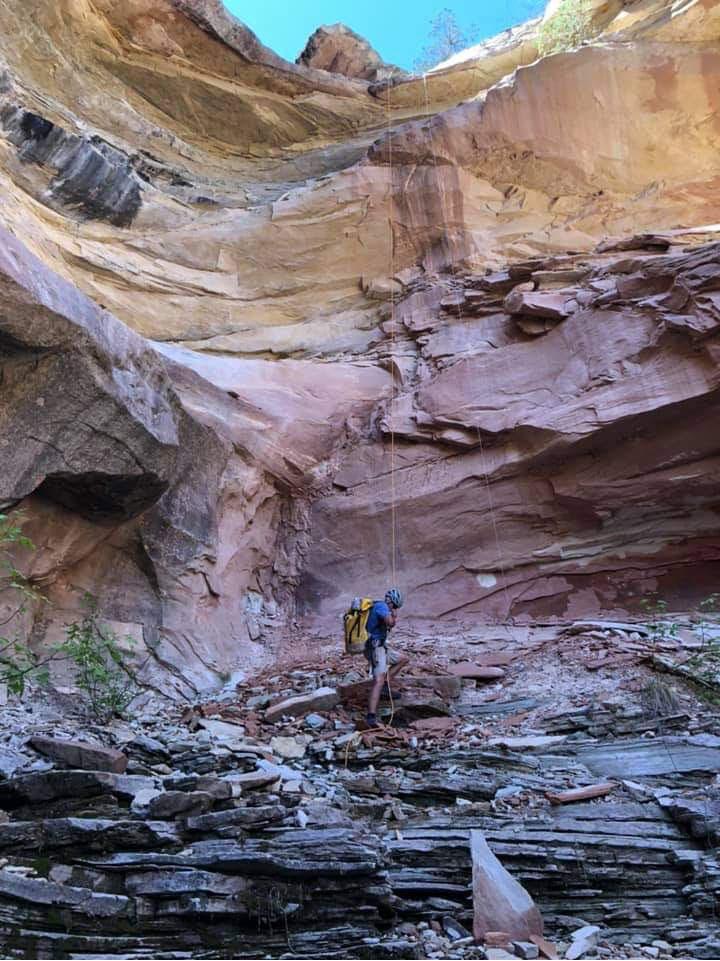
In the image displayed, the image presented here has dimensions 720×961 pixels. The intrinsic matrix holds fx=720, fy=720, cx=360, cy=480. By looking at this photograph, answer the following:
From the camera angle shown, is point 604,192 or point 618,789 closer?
point 618,789

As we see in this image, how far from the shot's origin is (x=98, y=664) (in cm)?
788

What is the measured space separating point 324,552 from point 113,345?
467 centimetres

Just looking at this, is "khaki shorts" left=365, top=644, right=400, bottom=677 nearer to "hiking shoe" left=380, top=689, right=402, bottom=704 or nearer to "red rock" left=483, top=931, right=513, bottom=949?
"hiking shoe" left=380, top=689, right=402, bottom=704

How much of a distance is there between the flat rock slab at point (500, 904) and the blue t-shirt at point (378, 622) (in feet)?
12.0

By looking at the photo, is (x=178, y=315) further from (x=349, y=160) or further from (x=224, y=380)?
(x=349, y=160)

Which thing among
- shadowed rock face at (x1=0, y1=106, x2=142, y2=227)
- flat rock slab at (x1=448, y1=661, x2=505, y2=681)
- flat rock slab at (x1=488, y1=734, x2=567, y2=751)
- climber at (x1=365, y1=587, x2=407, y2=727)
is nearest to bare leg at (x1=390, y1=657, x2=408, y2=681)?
climber at (x1=365, y1=587, x2=407, y2=727)

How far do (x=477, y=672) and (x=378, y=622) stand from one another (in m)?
1.62

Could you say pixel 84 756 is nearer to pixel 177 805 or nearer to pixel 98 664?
pixel 177 805

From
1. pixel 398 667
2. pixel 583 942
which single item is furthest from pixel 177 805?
pixel 398 667

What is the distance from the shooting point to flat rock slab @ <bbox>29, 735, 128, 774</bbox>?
5.19 meters

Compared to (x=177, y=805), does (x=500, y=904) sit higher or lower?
lower

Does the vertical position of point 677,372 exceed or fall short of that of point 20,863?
it exceeds it

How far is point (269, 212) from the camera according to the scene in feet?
48.1

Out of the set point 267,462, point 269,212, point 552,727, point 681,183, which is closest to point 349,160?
point 269,212
